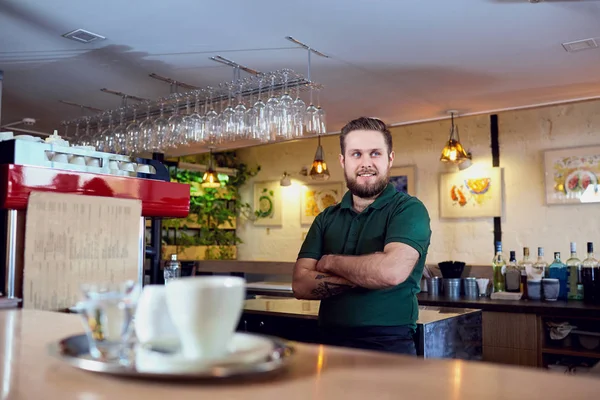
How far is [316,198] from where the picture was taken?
7.68 metres

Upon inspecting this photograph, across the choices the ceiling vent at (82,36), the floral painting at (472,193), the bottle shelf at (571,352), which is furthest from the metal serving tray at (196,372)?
the floral painting at (472,193)

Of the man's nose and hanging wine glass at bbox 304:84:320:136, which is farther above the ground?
hanging wine glass at bbox 304:84:320:136

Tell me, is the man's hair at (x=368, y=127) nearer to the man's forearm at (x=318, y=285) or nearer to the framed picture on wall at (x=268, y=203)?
the man's forearm at (x=318, y=285)

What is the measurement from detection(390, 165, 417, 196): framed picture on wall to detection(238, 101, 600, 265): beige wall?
0.21 ft

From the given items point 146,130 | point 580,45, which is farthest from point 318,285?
point 146,130

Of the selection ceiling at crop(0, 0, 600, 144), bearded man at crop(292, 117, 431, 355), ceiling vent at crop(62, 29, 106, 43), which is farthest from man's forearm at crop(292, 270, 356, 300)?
ceiling vent at crop(62, 29, 106, 43)

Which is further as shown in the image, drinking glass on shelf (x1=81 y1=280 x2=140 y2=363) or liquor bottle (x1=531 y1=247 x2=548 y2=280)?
liquor bottle (x1=531 y1=247 x2=548 y2=280)

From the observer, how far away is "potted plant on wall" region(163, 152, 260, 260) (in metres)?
8.03

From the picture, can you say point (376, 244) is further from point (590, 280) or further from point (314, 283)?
point (590, 280)

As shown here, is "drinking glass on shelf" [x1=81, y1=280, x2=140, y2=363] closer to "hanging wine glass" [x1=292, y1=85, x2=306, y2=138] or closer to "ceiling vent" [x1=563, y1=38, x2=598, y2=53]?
"hanging wine glass" [x1=292, y1=85, x2=306, y2=138]

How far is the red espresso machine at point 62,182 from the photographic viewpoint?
1.53 metres

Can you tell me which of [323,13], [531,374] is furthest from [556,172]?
[531,374]

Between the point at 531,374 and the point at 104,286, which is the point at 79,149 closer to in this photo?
the point at 104,286

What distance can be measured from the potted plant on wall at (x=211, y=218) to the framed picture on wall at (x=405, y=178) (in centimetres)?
231
